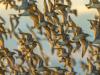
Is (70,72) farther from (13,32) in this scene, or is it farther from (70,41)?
(13,32)

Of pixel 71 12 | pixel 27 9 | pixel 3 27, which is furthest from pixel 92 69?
pixel 3 27

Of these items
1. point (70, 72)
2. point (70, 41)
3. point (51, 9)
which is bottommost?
point (70, 72)

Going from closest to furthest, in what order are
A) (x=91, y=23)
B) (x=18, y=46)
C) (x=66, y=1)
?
(x=91, y=23) → (x=66, y=1) → (x=18, y=46)

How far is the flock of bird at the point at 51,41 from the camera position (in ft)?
23.9

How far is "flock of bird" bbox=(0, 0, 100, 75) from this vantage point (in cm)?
729

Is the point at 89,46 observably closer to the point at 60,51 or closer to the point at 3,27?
the point at 60,51

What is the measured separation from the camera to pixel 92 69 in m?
7.30

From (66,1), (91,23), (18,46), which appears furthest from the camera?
(18,46)

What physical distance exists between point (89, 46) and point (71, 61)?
55 cm

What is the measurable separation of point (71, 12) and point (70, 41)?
444 mm

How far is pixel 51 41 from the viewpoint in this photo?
776cm

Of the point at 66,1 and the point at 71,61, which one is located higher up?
the point at 66,1

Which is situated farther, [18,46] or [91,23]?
Result: [18,46]

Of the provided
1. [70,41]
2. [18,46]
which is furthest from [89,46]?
[18,46]
